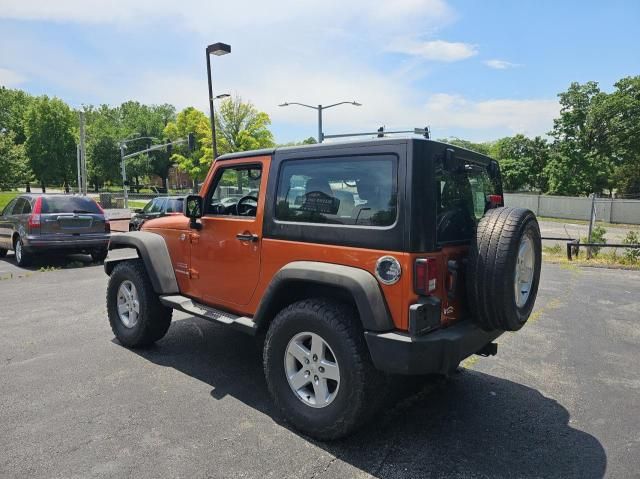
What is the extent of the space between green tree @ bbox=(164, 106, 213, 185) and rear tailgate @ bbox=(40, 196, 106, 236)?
34791 mm

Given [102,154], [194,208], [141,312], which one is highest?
[102,154]

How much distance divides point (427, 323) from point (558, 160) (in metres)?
51.1

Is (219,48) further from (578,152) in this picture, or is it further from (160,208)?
(578,152)

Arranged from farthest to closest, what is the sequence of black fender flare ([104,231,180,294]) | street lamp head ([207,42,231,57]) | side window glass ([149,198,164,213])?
street lamp head ([207,42,231,57]) → side window glass ([149,198,164,213]) → black fender flare ([104,231,180,294])

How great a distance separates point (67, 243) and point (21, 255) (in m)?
1.18

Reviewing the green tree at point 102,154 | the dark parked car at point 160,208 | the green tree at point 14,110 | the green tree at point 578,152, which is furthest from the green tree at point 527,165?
the green tree at point 14,110

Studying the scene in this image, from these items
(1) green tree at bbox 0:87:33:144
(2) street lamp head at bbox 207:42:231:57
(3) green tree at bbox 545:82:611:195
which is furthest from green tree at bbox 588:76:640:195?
(1) green tree at bbox 0:87:33:144

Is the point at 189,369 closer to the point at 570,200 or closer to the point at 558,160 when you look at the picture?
the point at 570,200

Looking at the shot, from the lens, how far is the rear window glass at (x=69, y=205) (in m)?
9.95

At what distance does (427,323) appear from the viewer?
9.07 ft

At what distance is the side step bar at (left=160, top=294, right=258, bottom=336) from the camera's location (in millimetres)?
3594

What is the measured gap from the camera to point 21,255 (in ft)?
33.1

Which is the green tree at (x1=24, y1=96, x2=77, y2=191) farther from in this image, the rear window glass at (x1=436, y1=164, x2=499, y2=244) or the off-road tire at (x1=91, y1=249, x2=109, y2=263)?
the rear window glass at (x1=436, y1=164, x2=499, y2=244)

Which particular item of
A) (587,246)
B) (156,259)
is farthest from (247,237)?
(587,246)
